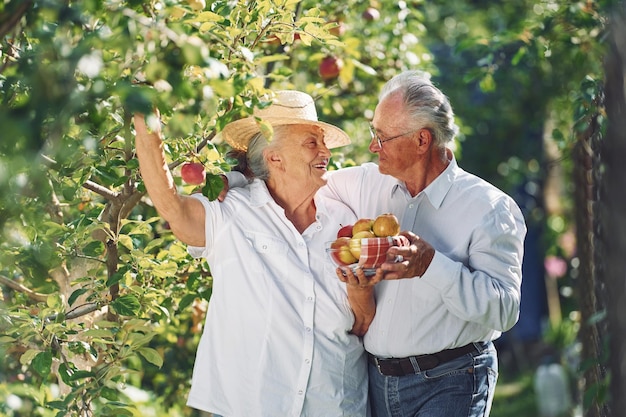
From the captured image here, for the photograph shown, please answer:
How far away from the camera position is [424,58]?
17.5 ft

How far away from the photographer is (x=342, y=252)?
305cm

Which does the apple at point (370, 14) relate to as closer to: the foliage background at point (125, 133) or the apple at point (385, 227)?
the foliage background at point (125, 133)

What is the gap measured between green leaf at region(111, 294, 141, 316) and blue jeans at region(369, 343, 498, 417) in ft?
2.76

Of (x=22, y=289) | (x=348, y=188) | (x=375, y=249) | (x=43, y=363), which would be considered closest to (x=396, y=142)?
(x=348, y=188)

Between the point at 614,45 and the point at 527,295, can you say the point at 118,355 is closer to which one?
the point at 614,45

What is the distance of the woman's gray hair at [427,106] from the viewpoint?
3.39 m

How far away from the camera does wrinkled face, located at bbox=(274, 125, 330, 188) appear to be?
3.37m

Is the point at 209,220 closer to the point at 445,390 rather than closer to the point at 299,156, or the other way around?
the point at 299,156

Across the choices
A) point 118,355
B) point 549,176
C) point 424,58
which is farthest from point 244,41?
point 549,176

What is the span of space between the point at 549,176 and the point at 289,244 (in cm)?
777

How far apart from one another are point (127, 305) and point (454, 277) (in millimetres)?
1096

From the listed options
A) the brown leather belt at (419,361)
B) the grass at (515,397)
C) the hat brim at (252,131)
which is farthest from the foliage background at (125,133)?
the grass at (515,397)

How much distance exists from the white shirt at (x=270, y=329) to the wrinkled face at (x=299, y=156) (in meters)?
0.17

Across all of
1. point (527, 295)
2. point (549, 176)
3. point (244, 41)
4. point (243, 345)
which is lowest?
point (527, 295)
